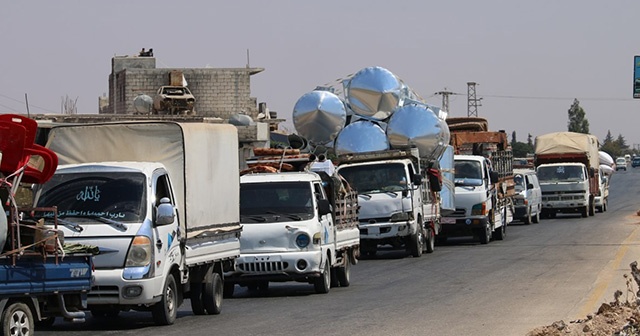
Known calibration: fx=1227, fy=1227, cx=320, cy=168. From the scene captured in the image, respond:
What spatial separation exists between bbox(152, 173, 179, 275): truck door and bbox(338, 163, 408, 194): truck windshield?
13453 mm

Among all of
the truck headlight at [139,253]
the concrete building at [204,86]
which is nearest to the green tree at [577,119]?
the concrete building at [204,86]

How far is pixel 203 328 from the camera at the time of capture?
47.6ft

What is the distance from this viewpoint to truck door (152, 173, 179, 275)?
47.0ft

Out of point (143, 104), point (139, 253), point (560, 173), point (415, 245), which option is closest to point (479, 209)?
point (415, 245)

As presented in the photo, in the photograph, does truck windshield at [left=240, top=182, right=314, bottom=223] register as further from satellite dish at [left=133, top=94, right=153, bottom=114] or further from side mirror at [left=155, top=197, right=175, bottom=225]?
satellite dish at [left=133, top=94, right=153, bottom=114]

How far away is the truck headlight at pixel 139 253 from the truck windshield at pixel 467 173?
2104cm

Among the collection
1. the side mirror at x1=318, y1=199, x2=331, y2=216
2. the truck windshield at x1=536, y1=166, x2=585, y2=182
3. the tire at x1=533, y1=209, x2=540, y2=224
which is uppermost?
the side mirror at x1=318, y1=199, x2=331, y2=216

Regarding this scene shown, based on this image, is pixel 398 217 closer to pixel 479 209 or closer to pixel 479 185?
pixel 479 209

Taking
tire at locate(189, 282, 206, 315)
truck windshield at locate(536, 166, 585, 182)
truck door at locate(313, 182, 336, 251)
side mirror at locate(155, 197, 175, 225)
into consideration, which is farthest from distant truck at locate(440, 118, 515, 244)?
side mirror at locate(155, 197, 175, 225)

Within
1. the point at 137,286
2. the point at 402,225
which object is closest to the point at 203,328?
the point at 137,286

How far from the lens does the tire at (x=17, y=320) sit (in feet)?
38.0

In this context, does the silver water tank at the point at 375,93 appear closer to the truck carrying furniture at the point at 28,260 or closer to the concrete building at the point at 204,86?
the truck carrying furniture at the point at 28,260

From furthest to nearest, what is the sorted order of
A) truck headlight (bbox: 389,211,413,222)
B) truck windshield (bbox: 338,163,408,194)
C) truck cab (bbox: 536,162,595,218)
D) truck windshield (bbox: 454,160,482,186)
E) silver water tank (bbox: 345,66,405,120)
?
truck cab (bbox: 536,162,595,218), truck windshield (bbox: 454,160,482,186), silver water tank (bbox: 345,66,405,120), truck windshield (bbox: 338,163,408,194), truck headlight (bbox: 389,211,413,222)

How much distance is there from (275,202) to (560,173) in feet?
108
